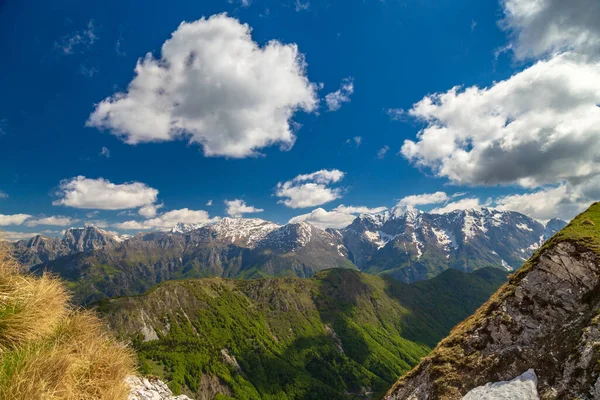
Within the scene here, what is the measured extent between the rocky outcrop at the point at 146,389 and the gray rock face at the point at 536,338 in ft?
36.7

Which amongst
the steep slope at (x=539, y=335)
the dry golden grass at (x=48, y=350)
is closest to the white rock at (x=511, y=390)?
the steep slope at (x=539, y=335)

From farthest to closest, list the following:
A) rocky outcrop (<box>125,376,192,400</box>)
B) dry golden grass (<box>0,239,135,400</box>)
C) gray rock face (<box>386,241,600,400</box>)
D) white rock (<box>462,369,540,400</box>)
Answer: rocky outcrop (<box>125,376,192,400</box>)
white rock (<box>462,369,540,400</box>)
gray rock face (<box>386,241,600,400</box>)
dry golden grass (<box>0,239,135,400</box>)

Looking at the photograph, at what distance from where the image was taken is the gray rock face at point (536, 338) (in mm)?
9992

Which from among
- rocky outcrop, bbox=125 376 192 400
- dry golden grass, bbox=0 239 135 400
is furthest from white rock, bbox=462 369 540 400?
rocky outcrop, bbox=125 376 192 400

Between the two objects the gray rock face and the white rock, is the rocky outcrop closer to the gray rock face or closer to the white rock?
the gray rock face

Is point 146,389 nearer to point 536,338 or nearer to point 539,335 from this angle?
point 536,338

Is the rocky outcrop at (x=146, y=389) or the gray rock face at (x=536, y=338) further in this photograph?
the rocky outcrop at (x=146, y=389)

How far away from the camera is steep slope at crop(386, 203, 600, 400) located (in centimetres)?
1001

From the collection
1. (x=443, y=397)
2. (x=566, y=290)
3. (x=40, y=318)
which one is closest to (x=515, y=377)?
(x=443, y=397)

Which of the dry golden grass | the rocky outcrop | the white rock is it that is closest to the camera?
the dry golden grass

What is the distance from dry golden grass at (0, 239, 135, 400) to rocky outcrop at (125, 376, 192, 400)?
12.9 ft

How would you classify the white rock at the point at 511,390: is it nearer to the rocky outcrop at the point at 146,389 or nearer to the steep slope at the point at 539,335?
the steep slope at the point at 539,335

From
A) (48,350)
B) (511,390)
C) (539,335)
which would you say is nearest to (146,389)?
(48,350)

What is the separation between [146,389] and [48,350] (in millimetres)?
7875
